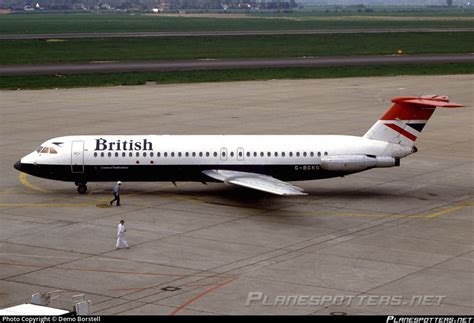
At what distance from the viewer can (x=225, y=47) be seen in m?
142

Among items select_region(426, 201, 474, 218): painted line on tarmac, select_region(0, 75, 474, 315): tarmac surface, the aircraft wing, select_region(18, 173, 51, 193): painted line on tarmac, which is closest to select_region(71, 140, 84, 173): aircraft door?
select_region(0, 75, 474, 315): tarmac surface

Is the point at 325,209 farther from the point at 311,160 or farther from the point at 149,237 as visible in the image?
the point at 149,237

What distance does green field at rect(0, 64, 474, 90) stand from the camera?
97.6m

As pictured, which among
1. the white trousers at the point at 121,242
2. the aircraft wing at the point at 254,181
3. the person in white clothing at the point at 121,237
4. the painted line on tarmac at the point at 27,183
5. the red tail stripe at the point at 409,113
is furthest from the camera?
the painted line on tarmac at the point at 27,183

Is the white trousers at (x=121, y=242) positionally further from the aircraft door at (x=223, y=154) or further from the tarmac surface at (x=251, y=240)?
the aircraft door at (x=223, y=154)

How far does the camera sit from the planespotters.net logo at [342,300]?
30734 millimetres

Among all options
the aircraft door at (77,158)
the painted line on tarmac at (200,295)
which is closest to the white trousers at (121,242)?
the painted line on tarmac at (200,295)

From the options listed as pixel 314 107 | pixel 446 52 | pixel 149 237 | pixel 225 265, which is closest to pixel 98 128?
pixel 314 107

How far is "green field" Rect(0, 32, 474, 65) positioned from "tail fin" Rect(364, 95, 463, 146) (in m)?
77.1

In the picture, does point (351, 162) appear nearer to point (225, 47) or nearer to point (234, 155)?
point (234, 155)

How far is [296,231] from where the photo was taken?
40938 millimetres

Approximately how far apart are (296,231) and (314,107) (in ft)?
133

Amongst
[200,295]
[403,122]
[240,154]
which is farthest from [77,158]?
[200,295]

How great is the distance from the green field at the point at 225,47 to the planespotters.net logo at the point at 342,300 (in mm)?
91133
